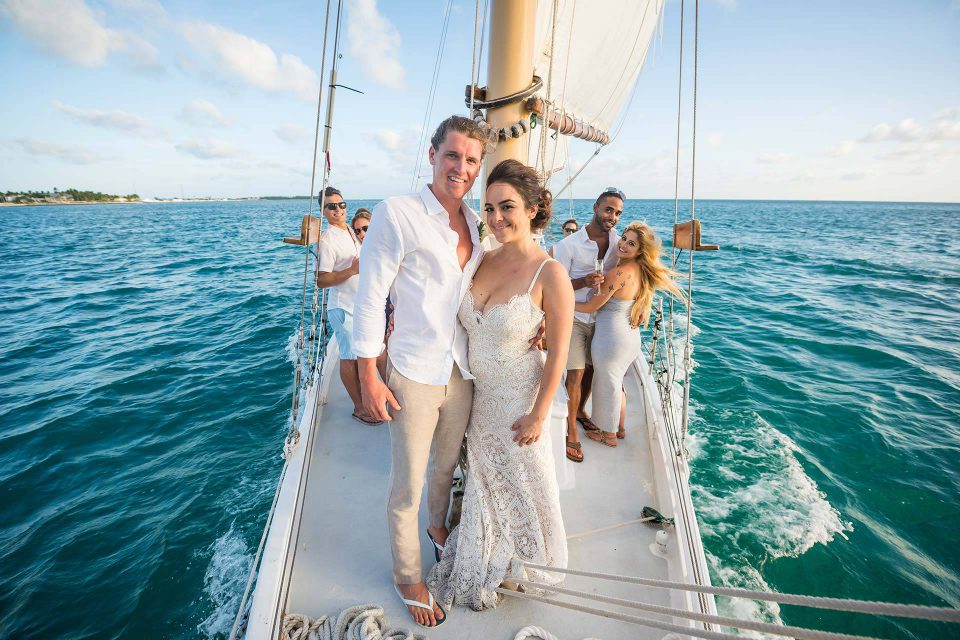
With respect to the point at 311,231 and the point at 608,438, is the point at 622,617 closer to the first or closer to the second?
the point at 608,438

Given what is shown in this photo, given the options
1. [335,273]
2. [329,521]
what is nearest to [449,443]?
[329,521]

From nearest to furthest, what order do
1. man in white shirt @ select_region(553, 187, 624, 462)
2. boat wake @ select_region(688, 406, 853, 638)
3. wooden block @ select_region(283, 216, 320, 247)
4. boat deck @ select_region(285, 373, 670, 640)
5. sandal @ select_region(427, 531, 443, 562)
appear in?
1. boat deck @ select_region(285, 373, 670, 640)
2. sandal @ select_region(427, 531, 443, 562)
3. wooden block @ select_region(283, 216, 320, 247)
4. man in white shirt @ select_region(553, 187, 624, 462)
5. boat wake @ select_region(688, 406, 853, 638)

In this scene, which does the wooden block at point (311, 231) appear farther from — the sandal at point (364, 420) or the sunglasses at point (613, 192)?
the sunglasses at point (613, 192)

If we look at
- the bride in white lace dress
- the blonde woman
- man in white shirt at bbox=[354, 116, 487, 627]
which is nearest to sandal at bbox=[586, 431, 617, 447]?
the blonde woman

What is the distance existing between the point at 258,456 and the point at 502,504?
12.9 ft

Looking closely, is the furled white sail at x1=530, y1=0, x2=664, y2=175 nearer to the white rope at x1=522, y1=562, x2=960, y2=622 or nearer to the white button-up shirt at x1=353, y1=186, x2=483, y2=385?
the white button-up shirt at x1=353, y1=186, x2=483, y2=385

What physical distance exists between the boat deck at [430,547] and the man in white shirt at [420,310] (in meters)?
0.40

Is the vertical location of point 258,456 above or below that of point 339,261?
below

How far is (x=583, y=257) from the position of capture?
10.9ft

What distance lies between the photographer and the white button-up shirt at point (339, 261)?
12.3 feet

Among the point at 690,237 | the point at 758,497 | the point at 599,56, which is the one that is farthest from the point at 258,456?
the point at 599,56

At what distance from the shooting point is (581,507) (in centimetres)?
275

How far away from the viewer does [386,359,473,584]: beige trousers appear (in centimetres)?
184

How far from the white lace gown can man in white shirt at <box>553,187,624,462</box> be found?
1.18m
